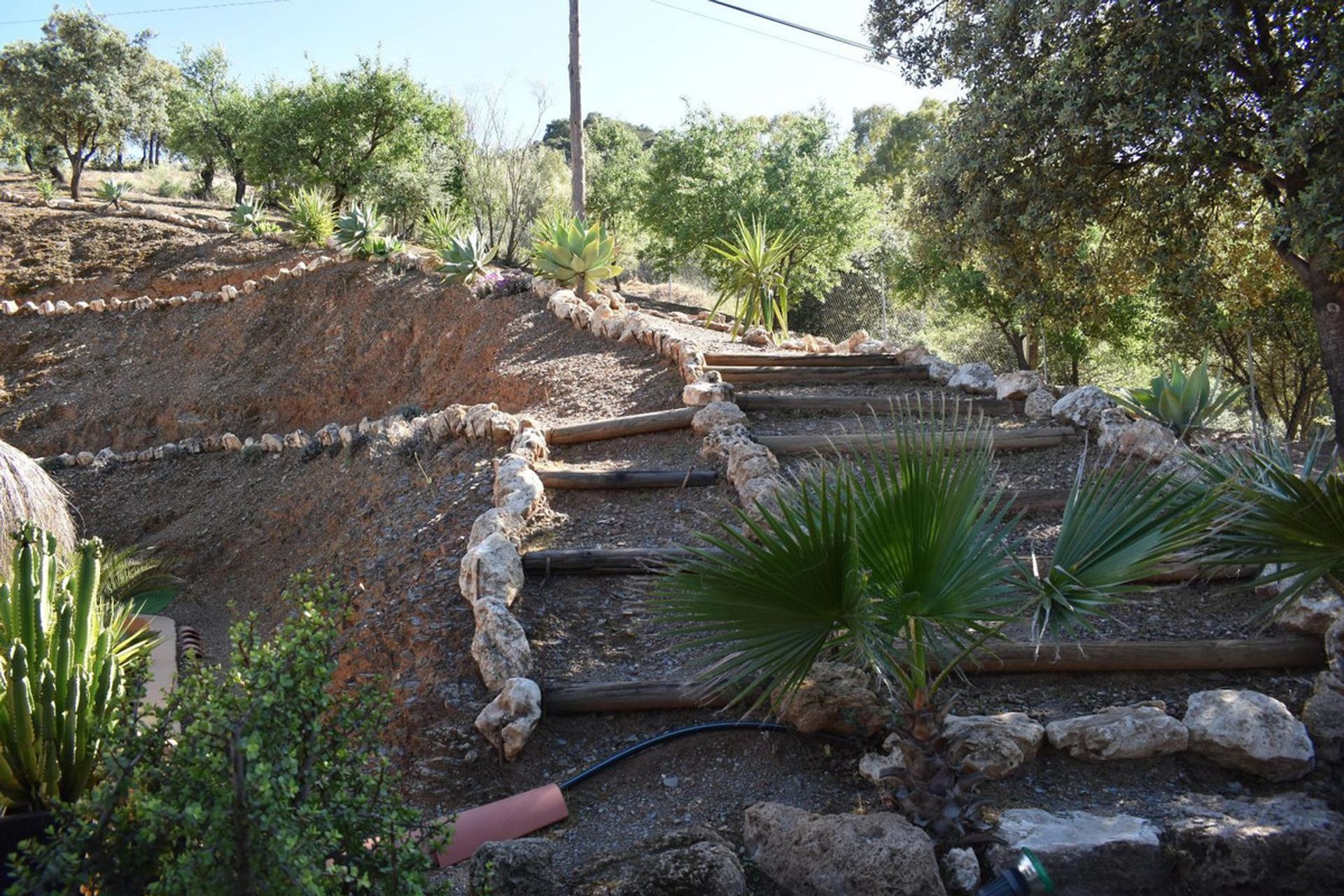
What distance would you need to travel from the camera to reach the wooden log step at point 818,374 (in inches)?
347

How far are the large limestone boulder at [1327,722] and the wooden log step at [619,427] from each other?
14.0 feet

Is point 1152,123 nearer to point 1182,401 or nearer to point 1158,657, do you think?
point 1182,401

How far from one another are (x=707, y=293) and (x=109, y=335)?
14.3 m

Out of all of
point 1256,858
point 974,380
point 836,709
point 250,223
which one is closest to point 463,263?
point 974,380

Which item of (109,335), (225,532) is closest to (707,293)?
(109,335)

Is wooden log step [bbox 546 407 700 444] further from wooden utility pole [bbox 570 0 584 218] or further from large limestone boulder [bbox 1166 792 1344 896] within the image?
wooden utility pole [bbox 570 0 584 218]

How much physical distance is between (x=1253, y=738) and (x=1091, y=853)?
1.10 m

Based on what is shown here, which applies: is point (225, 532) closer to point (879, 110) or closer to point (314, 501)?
point (314, 501)

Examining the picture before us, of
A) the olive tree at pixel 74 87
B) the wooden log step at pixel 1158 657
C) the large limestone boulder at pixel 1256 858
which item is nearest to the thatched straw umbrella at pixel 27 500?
the wooden log step at pixel 1158 657

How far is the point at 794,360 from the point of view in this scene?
9266 millimetres

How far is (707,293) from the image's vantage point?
84.5 feet

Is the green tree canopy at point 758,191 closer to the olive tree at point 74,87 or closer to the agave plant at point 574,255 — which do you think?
the agave plant at point 574,255

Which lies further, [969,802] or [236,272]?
[236,272]

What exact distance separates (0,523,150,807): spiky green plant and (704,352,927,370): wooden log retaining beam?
19.3 feet
